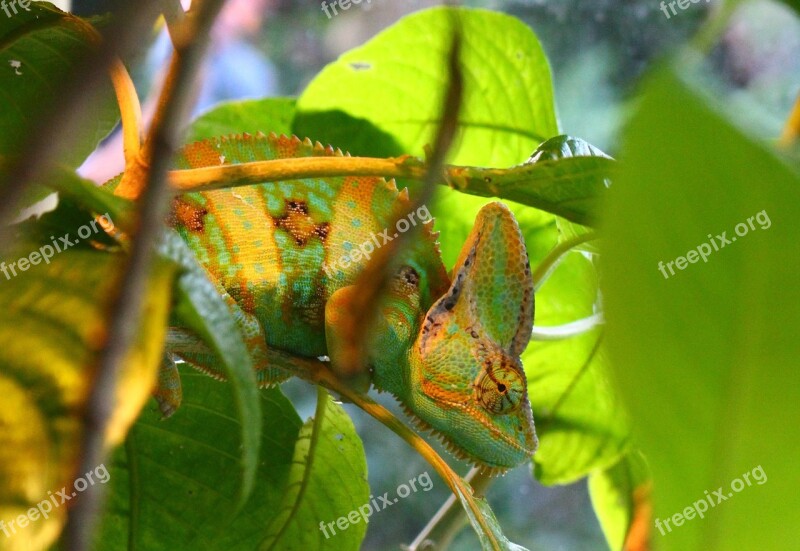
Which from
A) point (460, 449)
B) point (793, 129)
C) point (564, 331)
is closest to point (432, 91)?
point (564, 331)

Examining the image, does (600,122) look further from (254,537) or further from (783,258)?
(783,258)

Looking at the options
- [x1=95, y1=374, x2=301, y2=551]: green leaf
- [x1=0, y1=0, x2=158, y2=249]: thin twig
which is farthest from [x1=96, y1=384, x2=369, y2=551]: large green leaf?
[x1=0, y1=0, x2=158, y2=249]: thin twig

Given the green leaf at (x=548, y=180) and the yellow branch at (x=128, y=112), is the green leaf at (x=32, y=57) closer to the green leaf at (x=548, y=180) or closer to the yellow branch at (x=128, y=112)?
the yellow branch at (x=128, y=112)

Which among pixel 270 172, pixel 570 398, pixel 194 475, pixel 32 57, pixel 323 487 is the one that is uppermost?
pixel 32 57

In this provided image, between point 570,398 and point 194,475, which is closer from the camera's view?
point 194,475

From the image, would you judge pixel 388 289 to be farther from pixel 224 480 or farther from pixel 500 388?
pixel 224 480

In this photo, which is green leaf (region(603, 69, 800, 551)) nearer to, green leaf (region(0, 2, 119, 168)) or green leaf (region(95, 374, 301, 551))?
green leaf (region(95, 374, 301, 551))
